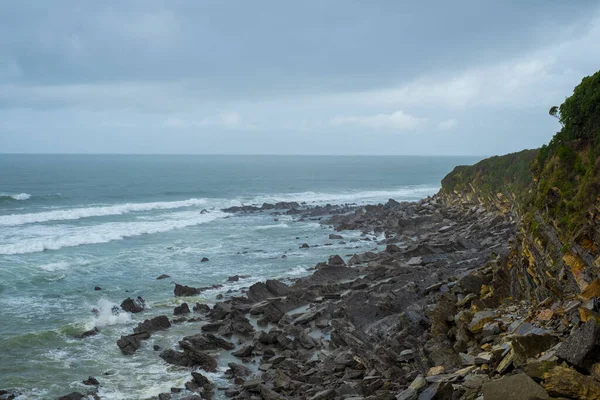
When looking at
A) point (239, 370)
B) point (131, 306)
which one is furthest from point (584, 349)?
point (131, 306)

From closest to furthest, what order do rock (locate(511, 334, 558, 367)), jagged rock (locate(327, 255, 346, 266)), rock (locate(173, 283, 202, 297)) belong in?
rock (locate(511, 334, 558, 367)) → rock (locate(173, 283, 202, 297)) → jagged rock (locate(327, 255, 346, 266))

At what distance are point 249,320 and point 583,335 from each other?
66.2 feet

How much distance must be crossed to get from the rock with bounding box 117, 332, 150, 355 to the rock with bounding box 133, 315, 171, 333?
98 cm

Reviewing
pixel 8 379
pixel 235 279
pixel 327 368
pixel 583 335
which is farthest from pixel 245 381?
pixel 235 279

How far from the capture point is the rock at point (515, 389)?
9.92m

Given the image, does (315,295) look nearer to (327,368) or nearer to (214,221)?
(327,368)

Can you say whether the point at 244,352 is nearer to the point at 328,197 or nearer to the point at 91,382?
the point at 91,382

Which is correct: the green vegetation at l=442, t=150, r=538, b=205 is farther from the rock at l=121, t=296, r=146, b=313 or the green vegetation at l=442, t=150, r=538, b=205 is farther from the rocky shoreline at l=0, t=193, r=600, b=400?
the rock at l=121, t=296, r=146, b=313

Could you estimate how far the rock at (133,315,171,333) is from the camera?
87.4 feet

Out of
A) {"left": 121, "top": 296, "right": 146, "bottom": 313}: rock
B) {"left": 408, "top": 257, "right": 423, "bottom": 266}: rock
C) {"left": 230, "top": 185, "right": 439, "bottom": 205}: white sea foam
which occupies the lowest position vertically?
{"left": 121, "top": 296, "right": 146, "bottom": 313}: rock

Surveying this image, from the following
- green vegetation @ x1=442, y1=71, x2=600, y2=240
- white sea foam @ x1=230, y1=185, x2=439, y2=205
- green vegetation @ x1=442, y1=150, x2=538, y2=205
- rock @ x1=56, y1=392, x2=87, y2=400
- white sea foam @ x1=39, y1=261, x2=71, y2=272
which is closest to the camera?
green vegetation @ x1=442, y1=71, x2=600, y2=240

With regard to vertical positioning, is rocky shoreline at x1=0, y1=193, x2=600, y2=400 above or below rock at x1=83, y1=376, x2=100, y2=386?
above

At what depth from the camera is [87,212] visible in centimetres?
7612

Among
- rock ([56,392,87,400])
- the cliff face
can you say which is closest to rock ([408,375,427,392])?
the cliff face
